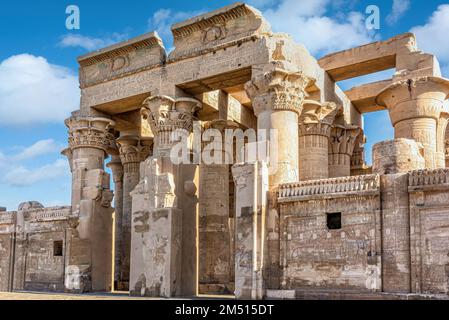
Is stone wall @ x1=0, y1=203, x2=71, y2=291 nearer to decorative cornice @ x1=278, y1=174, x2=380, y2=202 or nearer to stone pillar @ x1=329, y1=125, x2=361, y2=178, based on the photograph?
decorative cornice @ x1=278, y1=174, x2=380, y2=202

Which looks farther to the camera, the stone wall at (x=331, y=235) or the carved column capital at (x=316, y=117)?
the carved column capital at (x=316, y=117)

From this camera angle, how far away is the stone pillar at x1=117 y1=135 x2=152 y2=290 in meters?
23.0

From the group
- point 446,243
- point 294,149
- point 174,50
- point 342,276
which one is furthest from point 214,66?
point 446,243

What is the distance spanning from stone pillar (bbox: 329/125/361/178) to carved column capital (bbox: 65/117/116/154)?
737 centimetres

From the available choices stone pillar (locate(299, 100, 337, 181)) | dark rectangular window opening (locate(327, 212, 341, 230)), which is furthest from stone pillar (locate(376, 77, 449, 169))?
dark rectangular window opening (locate(327, 212, 341, 230))

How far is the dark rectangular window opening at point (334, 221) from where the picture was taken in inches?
564

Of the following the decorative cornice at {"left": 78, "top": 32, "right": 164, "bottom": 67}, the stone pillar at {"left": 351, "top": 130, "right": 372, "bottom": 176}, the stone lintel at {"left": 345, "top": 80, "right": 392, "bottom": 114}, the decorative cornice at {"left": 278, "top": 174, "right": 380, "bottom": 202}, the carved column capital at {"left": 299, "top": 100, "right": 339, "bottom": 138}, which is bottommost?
the decorative cornice at {"left": 278, "top": 174, "right": 380, "bottom": 202}

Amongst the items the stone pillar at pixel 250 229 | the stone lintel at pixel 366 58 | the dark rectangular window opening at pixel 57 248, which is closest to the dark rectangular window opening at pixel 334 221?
the stone pillar at pixel 250 229

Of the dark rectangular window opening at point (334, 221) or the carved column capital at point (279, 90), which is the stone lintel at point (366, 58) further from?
the dark rectangular window opening at point (334, 221)

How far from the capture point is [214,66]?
17938 mm

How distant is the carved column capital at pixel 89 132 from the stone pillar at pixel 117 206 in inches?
162
